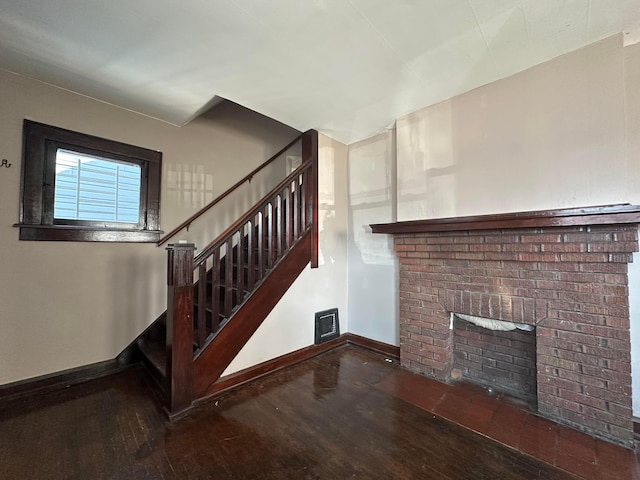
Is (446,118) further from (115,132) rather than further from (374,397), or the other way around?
(115,132)

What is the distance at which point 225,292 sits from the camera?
225 centimetres

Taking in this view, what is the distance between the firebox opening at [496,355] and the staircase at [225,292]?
1746 mm

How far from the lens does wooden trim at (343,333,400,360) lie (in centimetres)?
292

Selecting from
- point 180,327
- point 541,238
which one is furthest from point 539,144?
point 180,327

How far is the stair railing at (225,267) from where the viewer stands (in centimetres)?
190

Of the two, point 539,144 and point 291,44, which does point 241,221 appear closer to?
point 291,44

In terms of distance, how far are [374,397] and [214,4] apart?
291cm

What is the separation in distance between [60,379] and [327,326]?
2.51 meters

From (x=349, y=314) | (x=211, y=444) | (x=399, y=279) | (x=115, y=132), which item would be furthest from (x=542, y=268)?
(x=115, y=132)

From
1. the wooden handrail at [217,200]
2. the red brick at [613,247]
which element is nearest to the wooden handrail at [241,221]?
the wooden handrail at [217,200]

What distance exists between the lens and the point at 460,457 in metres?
1.53

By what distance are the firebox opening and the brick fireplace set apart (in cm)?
12

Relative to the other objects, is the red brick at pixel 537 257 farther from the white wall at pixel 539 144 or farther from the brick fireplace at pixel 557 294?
the white wall at pixel 539 144

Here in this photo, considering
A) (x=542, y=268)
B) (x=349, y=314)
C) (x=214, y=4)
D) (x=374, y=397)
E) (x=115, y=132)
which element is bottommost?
(x=374, y=397)
